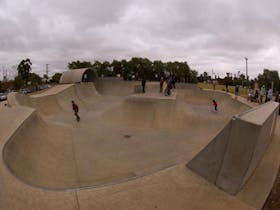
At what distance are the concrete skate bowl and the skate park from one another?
0.04m

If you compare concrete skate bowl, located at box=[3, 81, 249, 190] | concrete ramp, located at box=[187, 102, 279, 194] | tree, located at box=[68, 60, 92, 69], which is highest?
tree, located at box=[68, 60, 92, 69]

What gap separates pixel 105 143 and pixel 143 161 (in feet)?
9.06

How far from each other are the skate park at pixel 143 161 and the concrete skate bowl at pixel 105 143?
4 cm

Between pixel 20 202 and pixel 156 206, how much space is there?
2.68m

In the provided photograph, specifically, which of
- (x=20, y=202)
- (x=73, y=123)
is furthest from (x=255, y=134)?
(x=73, y=123)

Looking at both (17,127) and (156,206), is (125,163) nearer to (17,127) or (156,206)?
(156,206)

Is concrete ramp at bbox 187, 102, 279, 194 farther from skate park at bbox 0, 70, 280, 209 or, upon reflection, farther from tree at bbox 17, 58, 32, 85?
tree at bbox 17, 58, 32, 85

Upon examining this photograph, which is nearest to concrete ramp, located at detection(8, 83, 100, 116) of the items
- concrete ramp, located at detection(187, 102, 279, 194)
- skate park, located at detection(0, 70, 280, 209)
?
skate park, located at detection(0, 70, 280, 209)

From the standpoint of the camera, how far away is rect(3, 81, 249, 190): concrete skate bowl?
6.25 metres

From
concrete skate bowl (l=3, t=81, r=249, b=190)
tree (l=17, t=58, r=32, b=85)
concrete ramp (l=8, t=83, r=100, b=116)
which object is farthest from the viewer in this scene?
tree (l=17, t=58, r=32, b=85)

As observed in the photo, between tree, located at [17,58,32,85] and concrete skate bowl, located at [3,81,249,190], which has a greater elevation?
tree, located at [17,58,32,85]

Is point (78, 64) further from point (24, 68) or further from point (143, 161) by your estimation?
point (143, 161)

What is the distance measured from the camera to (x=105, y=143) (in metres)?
9.66

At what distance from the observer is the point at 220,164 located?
4578 mm
